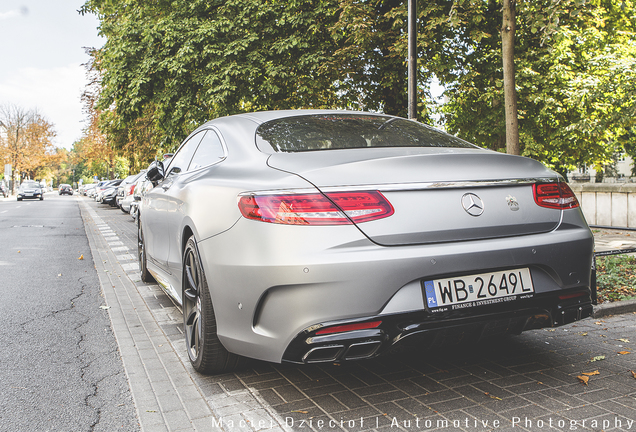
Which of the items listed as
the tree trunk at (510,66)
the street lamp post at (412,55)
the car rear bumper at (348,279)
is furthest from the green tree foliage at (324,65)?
the car rear bumper at (348,279)

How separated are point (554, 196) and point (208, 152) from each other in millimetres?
2347

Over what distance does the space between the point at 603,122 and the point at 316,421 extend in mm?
18219

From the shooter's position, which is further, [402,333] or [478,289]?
[478,289]

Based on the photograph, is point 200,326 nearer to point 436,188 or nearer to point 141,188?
point 436,188

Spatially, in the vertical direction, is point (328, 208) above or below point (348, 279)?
above

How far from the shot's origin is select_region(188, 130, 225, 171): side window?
3787 mm

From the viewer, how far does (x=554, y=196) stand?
120 inches

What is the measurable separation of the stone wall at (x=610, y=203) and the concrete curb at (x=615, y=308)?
27.5 feet

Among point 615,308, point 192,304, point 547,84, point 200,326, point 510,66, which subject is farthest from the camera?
point 547,84

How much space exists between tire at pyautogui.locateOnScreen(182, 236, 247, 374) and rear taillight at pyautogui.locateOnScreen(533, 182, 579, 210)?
1.91m

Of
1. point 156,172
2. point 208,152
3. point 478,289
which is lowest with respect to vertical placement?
point 478,289

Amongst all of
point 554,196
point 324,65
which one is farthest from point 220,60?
point 554,196

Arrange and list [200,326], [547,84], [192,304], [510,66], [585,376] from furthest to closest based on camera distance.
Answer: [547,84] → [510,66] → [192,304] → [200,326] → [585,376]

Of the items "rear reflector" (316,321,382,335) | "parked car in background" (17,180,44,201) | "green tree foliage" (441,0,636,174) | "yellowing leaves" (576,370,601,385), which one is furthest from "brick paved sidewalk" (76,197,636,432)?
"parked car in background" (17,180,44,201)
